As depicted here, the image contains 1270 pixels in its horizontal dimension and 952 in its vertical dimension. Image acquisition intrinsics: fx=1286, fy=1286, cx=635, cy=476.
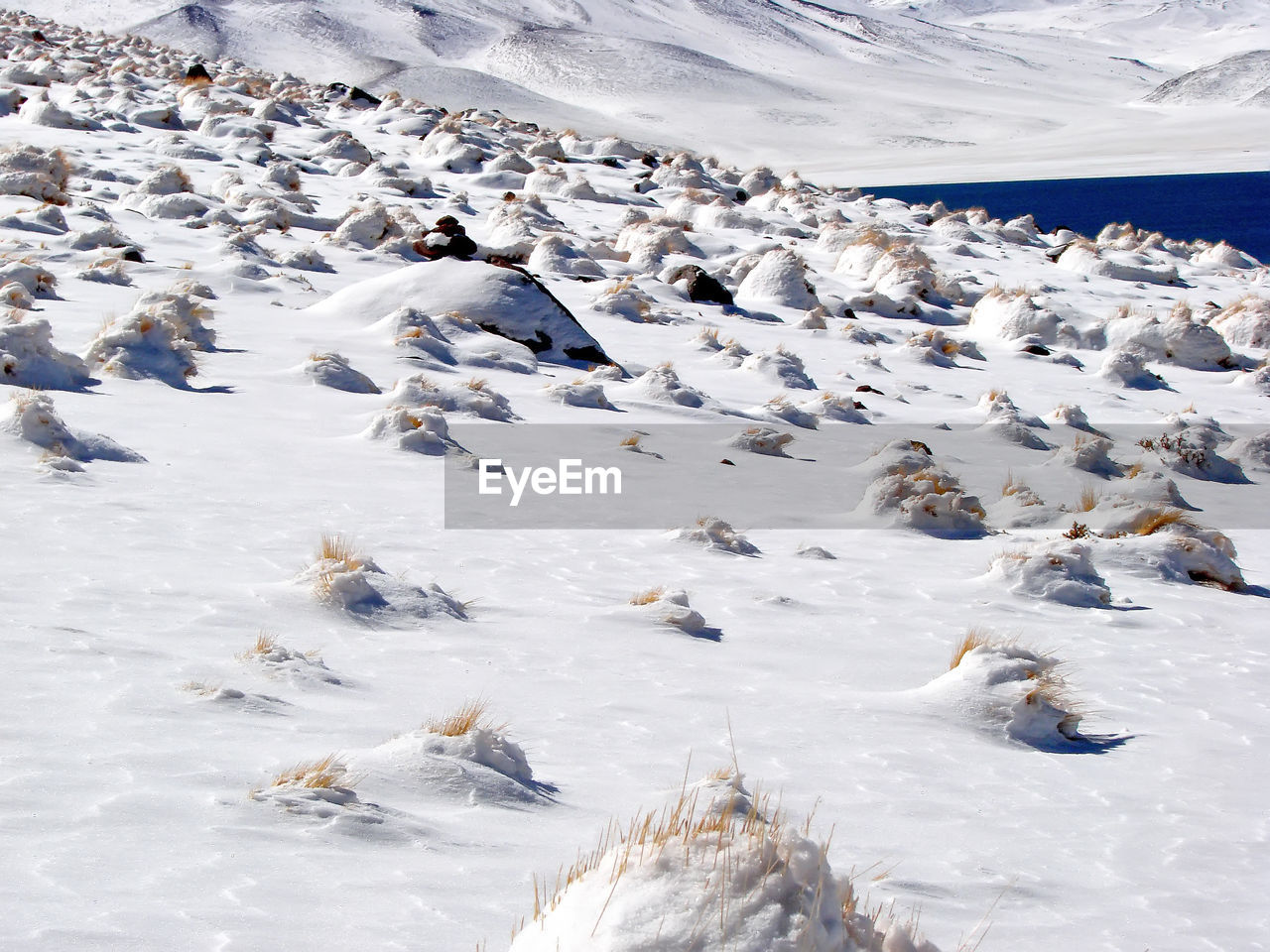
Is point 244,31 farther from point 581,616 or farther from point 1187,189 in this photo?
point 581,616

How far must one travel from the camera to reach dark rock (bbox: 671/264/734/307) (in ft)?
54.2

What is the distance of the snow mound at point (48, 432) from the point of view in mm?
6688

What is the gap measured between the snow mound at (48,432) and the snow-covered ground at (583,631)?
2 centimetres

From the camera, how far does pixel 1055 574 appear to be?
6.84 meters

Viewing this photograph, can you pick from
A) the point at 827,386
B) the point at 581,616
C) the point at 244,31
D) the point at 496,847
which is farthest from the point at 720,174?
the point at 244,31

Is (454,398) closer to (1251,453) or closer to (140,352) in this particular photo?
(140,352)

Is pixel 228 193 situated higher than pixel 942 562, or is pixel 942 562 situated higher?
pixel 228 193

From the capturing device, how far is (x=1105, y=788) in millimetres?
4387

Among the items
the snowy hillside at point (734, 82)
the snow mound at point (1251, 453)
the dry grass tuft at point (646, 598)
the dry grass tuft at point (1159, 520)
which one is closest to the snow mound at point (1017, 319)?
the snow mound at point (1251, 453)

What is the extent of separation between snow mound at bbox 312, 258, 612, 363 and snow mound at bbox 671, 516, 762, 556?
5069 millimetres

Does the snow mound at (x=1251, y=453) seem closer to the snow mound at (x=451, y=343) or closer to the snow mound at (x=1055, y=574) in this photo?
the snow mound at (x=1055, y=574)

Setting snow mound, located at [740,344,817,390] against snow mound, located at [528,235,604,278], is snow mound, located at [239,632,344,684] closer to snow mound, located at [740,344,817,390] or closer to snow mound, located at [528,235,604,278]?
snow mound, located at [740,344,817,390]

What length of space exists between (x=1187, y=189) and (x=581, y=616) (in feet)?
164

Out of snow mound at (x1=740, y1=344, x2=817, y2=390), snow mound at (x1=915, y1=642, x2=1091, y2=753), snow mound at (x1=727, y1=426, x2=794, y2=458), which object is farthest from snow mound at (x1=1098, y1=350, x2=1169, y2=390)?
snow mound at (x1=915, y1=642, x2=1091, y2=753)
